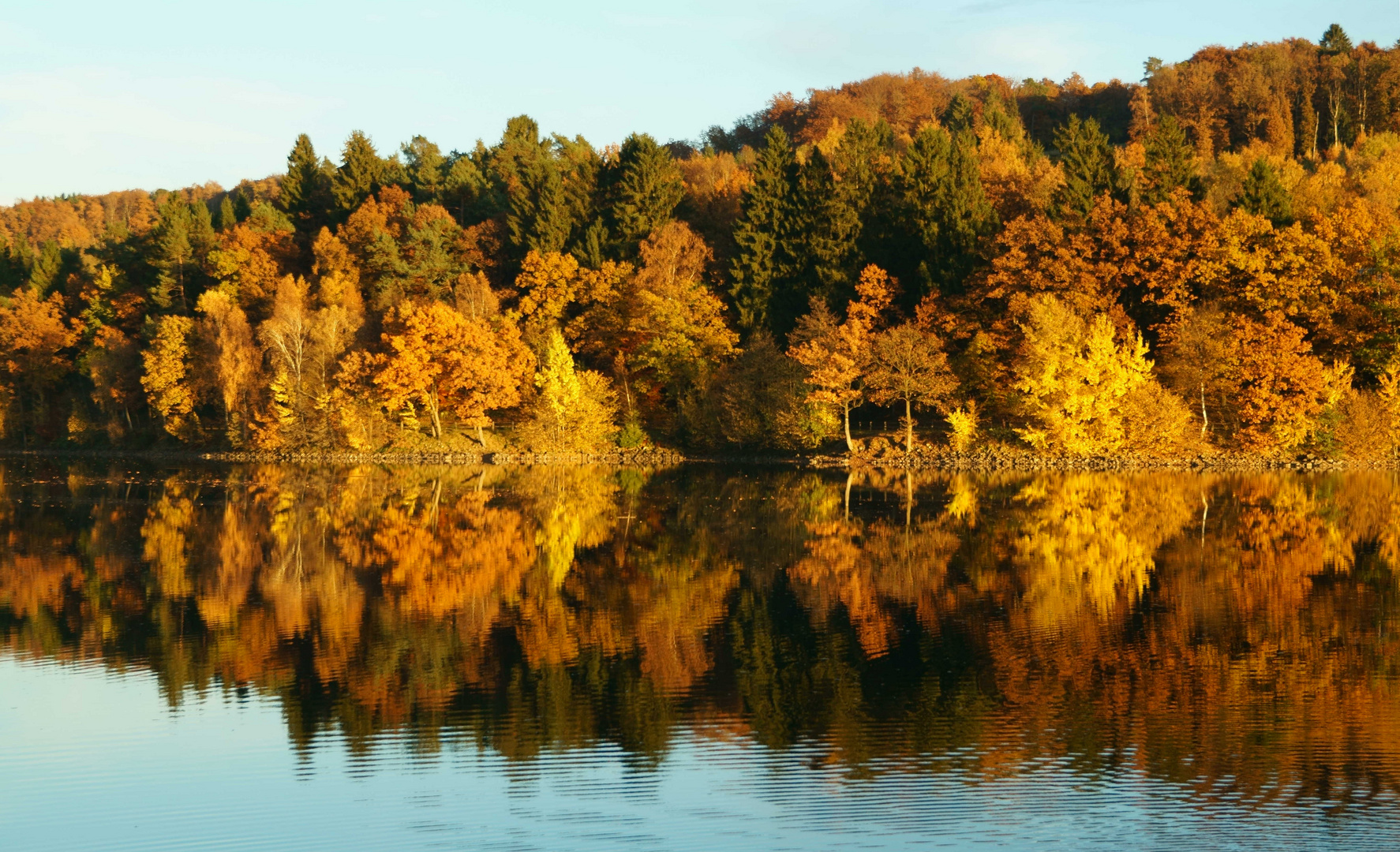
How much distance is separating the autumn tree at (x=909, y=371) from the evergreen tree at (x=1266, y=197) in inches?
582

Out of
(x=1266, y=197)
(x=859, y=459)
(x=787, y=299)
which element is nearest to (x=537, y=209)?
(x=787, y=299)

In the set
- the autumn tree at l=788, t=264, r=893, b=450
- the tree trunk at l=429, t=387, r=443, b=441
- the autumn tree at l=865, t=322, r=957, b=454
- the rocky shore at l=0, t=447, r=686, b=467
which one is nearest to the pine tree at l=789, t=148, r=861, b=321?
the autumn tree at l=788, t=264, r=893, b=450

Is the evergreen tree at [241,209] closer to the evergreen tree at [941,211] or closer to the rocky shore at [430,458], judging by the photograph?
the rocky shore at [430,458]

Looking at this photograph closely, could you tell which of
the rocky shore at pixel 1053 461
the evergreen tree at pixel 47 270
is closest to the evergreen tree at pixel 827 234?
the rocky shore at pixel 1053 461

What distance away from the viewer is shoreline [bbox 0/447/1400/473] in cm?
4559

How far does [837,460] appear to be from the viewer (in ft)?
169

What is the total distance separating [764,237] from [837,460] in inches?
525

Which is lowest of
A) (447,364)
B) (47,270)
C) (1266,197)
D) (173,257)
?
(447,364)

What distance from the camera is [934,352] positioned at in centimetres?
5094

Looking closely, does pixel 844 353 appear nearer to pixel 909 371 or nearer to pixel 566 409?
pixel 909 371

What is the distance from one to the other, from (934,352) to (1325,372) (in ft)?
50.9

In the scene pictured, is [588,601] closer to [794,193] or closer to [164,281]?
[794,193]

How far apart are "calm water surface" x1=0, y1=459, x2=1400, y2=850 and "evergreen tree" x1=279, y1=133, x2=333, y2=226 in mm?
55691

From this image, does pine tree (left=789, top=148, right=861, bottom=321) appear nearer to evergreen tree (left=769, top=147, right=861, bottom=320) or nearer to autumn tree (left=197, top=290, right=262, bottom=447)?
evergreen tree (left=769, top=147, right=861, bottom=320)
